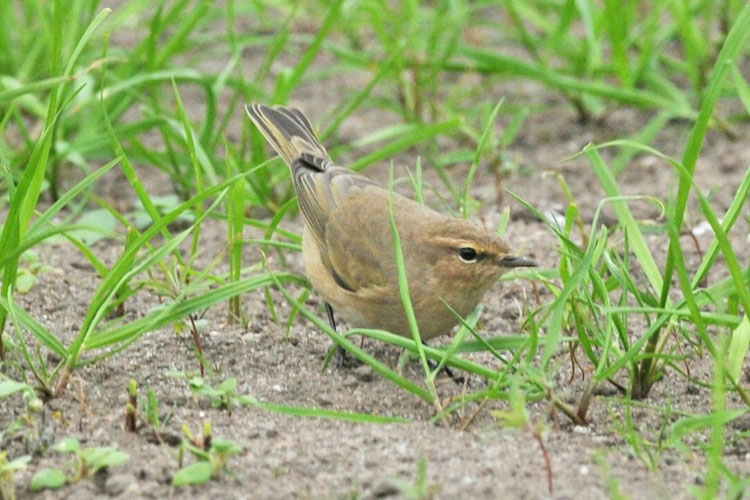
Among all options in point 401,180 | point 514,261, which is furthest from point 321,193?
point 514,261

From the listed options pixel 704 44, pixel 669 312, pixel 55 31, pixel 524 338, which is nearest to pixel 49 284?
pixel 55 31

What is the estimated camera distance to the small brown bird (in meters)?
5.01

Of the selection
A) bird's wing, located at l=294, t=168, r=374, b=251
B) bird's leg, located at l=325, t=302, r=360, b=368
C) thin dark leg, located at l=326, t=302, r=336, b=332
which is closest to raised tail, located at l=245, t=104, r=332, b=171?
bird's wing, located at l=294, t=168, r=374, b=251

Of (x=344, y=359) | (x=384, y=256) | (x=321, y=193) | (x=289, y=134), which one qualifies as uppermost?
(x=289, y=134)

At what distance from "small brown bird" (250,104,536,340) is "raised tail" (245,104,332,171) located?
173mm

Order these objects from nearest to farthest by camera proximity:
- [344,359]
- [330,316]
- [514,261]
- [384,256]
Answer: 1. [514,261]
2. [344,359]
3. [384,256]
4. [330,316]

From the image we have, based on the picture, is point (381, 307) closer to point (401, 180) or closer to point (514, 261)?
point (514, 261)

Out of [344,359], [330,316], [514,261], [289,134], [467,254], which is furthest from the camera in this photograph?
[289,134]

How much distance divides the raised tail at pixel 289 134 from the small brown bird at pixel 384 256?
173mm

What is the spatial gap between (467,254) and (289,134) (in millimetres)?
1581

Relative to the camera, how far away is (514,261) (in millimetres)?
4891

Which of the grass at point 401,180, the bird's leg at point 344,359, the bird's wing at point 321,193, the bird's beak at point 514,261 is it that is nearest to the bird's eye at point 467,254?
the bird's beak at point 514,261

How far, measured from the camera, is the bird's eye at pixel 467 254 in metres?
4.98

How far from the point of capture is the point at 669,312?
418 centimetres
